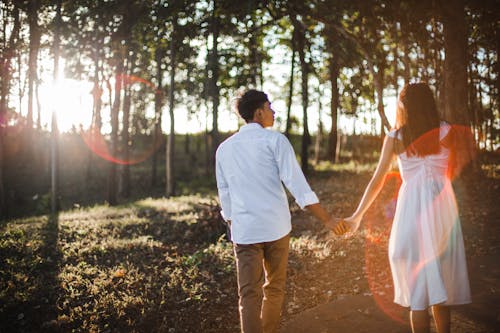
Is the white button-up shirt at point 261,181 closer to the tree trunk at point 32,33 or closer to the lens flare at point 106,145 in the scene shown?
the tree trunk at point 32,33

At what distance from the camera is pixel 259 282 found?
3.57 metres

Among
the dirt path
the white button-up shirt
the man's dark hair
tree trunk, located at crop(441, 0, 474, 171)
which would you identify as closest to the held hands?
the white button-up shirt

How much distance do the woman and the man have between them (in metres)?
0.77

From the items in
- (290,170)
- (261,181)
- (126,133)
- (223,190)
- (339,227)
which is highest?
(126,133)

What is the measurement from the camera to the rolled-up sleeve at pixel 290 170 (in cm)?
340

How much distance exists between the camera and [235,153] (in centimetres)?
354

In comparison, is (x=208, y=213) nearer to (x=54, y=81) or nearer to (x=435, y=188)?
(x=435, y=188)

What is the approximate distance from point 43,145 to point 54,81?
2473cm

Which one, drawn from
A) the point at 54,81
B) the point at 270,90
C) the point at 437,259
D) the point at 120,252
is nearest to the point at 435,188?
the point at 437,259

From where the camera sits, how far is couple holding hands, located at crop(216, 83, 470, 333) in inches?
125

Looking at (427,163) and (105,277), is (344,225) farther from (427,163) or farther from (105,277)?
(105,277)

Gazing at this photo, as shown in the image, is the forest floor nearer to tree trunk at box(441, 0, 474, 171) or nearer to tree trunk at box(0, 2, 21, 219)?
tree trunk at box(441, 0, 474, 171)

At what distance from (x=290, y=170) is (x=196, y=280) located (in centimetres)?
378

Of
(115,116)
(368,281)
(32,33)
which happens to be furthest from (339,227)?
(32,33)
